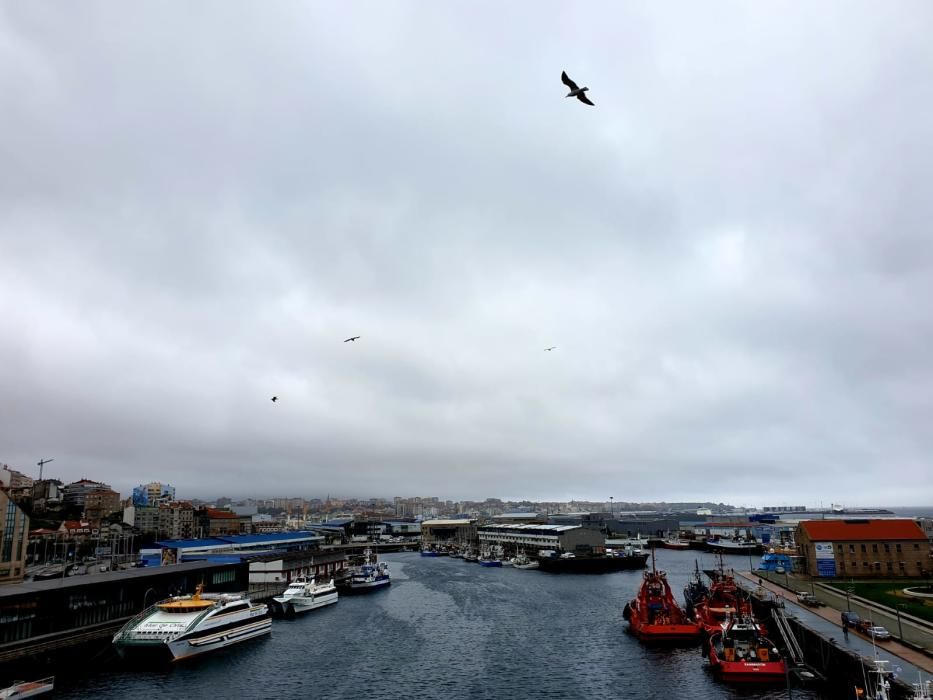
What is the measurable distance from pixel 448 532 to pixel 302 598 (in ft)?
318

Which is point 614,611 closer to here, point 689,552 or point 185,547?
point 185,547

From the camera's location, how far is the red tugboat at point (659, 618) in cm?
3706

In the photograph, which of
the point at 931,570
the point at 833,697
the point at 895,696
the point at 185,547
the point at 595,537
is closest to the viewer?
the point at 895,696

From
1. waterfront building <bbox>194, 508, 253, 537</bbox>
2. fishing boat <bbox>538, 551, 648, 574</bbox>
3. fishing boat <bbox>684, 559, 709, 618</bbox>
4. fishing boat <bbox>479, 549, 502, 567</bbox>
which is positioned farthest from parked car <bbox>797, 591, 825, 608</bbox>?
waterfront building <bbox>194, 508, 253, 537</bbox>

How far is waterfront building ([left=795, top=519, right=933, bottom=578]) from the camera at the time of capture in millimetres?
48031

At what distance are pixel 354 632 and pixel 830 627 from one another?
29161mm

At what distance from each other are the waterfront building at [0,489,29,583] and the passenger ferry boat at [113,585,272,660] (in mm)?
20130

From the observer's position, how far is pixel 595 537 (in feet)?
343

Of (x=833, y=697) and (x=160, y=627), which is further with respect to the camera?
(x=160, y=627)

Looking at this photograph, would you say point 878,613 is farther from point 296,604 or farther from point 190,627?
point 296,604

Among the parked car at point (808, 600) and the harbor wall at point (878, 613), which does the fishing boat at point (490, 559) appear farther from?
the parked car at point (808, 600)

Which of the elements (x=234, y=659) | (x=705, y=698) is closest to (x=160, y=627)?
(x=234, y=659)

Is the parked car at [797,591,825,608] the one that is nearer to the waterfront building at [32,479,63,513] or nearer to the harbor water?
the harbor water

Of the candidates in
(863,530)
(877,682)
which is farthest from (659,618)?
(863,530)
